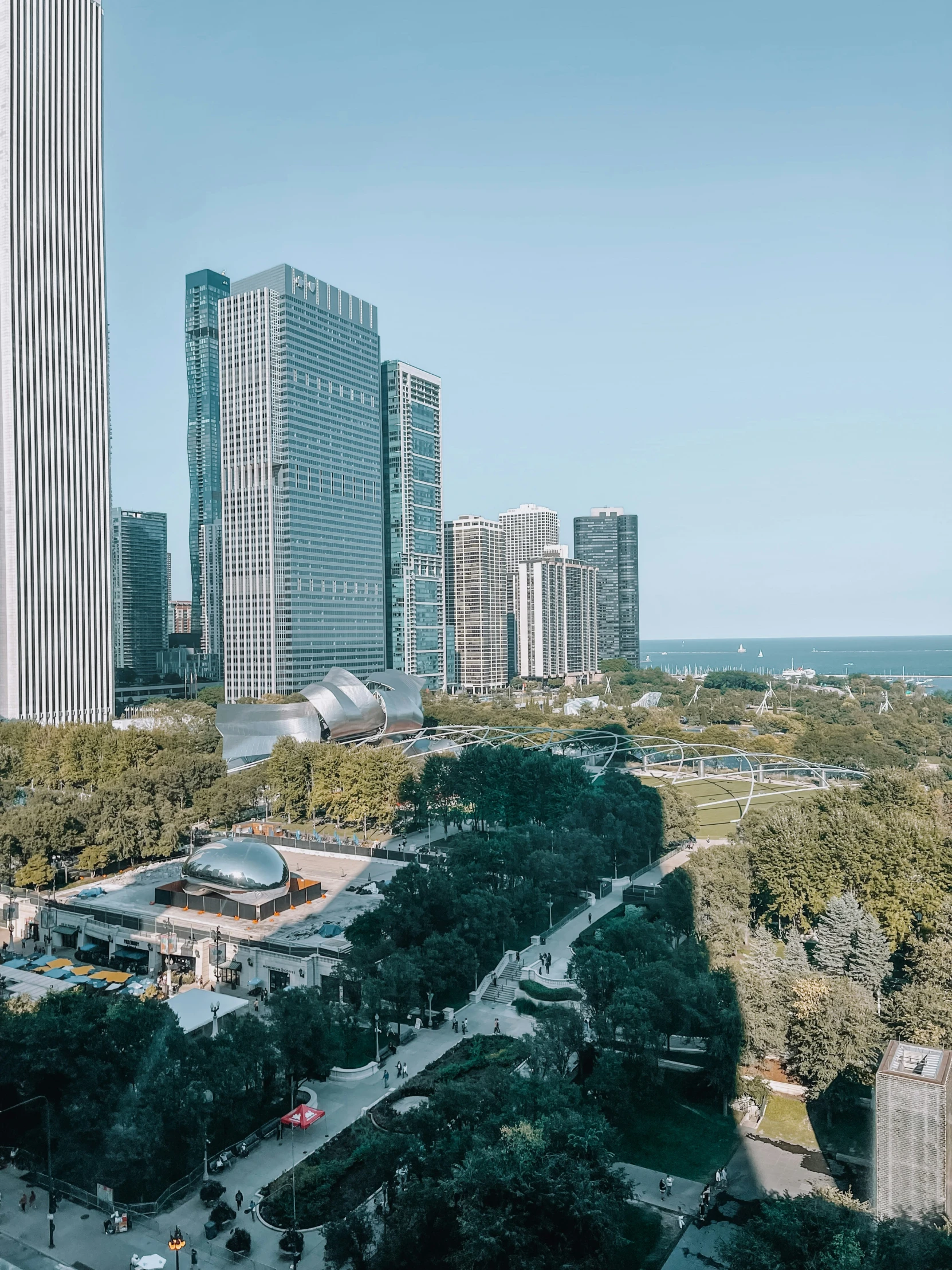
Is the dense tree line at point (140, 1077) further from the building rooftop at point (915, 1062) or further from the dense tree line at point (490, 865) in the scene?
the building rooftop at point (915, 1062)

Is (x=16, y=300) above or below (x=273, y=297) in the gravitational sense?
below


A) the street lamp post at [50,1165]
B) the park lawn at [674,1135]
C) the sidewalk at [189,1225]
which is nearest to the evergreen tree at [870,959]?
the park lawn at [674,1135]

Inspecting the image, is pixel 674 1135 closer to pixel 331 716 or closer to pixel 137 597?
pixel 331 716

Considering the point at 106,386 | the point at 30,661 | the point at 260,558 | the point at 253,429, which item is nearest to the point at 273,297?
the point at 253,429

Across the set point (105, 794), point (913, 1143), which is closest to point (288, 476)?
point (105, 794)

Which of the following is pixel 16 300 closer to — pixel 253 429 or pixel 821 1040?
pixel 253 429

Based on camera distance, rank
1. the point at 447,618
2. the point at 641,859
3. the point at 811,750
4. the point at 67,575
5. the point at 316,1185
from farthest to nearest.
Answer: the point at 447,618, the point at 67,575, the point at 811,750, the point at 641,859, the point at 316,1185

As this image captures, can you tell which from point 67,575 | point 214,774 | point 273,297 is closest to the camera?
point 214,774
